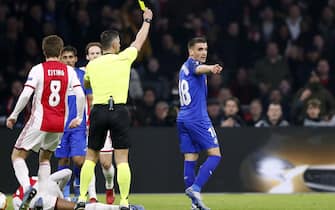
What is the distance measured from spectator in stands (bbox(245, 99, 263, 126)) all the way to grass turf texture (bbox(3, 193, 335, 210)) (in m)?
2.07

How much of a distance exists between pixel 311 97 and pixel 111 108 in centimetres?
778

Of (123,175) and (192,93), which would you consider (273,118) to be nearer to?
(192,93)

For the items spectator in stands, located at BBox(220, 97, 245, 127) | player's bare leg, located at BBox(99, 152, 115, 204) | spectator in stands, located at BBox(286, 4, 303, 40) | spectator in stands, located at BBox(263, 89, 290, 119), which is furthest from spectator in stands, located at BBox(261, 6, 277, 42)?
player's bare leg, located at BBox(99, 152, 115, 204)

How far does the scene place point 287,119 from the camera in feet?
68.3

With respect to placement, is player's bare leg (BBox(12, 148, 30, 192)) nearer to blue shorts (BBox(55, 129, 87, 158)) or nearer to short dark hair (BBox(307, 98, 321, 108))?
blue shorts (BBox(55, 129, 87, 158))

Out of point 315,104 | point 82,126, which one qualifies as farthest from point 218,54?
point 82,126

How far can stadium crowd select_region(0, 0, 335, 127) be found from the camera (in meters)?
20.9

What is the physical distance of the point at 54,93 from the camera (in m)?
13.5

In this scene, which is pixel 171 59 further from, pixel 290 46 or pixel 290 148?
pixel 290 148

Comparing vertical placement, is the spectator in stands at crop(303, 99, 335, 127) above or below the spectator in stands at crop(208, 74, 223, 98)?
below

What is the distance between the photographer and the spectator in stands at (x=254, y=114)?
65.9 ft

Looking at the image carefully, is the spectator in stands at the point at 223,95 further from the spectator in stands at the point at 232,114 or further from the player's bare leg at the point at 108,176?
the player's bare leg at the point at 108,176

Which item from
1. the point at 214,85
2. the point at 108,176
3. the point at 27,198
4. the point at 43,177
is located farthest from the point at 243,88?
the point at 27,198

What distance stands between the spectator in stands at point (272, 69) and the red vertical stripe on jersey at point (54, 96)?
9.36 metres
